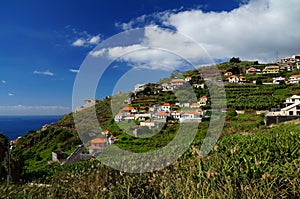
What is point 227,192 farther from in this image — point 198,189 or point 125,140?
point 125,140

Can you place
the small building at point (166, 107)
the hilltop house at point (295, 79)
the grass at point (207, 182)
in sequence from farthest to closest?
the hilltop house at point (295, 79), the small building at point (166, 107), the grass at point (207, 182)

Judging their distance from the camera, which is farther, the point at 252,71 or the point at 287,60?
the point at 287,60

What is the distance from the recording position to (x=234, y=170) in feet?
8.47

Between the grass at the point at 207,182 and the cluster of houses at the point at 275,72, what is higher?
the cluster of houses at the point at 275,72

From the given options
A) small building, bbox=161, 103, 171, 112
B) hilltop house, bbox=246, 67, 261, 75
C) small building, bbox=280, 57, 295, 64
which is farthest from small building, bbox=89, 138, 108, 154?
small building, bbox=280, 57, 295, 64

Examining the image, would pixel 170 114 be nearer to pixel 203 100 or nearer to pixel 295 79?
pixel 203 100

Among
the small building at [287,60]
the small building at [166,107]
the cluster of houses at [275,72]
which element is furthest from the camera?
the small building at [287,60]

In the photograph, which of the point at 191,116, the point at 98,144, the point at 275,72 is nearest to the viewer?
the point at 98,144

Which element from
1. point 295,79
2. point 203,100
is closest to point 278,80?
point 295,79

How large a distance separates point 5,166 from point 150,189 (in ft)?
32.6

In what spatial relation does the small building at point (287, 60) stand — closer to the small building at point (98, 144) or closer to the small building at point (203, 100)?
the small building at point (203, 100)

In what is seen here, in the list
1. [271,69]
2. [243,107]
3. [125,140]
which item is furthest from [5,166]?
[271,69]

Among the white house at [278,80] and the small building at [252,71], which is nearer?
the white house at [278,80]

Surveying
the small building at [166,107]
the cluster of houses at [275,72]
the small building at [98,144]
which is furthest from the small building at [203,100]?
the small building at [98,144]
